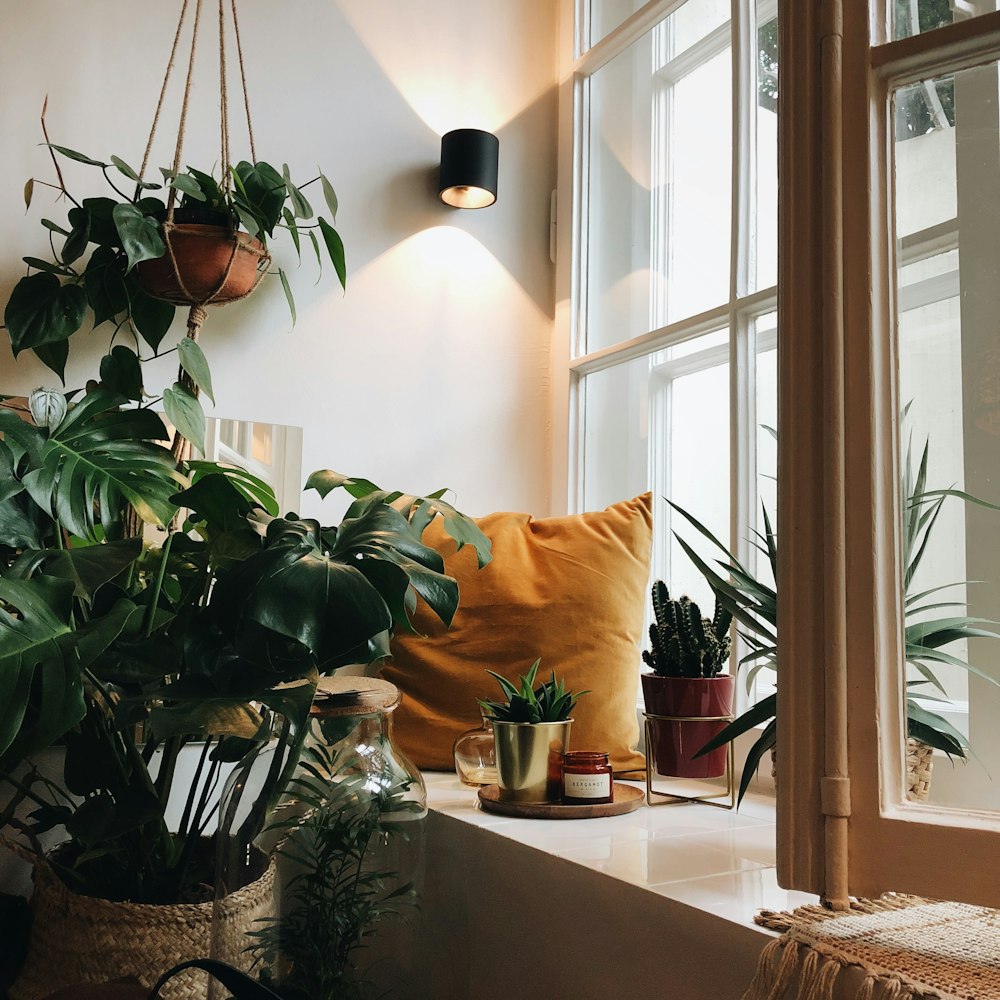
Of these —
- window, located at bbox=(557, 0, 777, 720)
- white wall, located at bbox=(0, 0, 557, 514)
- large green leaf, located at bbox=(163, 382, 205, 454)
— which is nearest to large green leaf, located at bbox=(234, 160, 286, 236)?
white wall, located at bbox=(0, 0, 557, 514)

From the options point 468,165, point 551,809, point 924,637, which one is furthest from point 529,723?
point 468,165

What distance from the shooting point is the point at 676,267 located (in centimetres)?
199

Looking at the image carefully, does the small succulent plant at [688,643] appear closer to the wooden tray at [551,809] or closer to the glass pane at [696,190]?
the wooden tray at [551,809]

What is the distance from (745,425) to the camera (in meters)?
1.71

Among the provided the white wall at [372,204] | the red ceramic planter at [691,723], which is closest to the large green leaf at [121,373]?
the white wall at [372,204]

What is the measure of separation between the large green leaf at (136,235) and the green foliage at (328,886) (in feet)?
2.70

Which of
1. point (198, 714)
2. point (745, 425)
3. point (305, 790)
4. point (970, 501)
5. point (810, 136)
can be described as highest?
point (810, 136)

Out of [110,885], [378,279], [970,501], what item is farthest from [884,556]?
[378,279]

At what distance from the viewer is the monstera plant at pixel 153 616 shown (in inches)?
37.9

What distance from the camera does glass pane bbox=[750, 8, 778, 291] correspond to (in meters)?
1.73

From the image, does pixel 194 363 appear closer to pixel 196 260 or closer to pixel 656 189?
pixel 196 260

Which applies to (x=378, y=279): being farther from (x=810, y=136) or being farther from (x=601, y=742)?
(x=810, y=136)

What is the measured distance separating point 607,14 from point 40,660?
6.55 ft

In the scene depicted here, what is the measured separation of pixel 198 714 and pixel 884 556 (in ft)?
2.34
